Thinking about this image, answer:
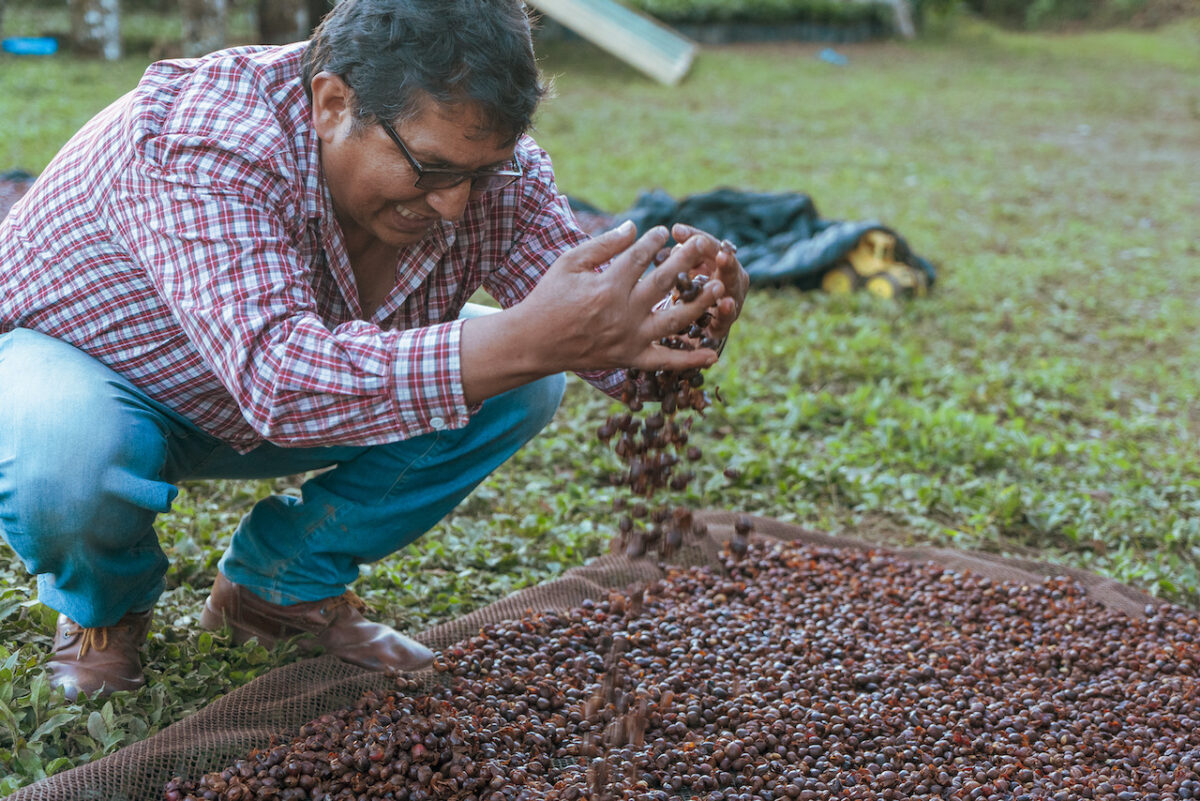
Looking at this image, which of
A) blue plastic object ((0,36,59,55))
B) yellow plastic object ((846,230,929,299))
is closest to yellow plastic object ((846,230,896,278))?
yellow plastic object ((846,230,929,299))

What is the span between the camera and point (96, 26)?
1234 centimetres

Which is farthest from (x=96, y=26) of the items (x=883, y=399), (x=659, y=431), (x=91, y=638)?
(x=659, y=431)

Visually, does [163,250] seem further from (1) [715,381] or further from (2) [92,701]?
(1) [715,381]

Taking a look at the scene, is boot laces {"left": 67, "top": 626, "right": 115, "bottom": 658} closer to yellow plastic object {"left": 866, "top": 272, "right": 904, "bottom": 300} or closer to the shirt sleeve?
the shirt sleeve

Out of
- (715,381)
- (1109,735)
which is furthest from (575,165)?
(1109,735)

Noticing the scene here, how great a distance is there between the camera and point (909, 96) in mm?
15023

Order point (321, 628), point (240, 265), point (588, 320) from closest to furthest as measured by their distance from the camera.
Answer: point (588, 320) → point (240, 265) → point (321, 628)

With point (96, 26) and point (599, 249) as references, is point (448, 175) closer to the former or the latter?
point (599, 249)

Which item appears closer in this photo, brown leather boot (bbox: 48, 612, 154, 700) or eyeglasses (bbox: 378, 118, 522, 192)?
eyeglasses (bbox: 378, 118, 522, 192)

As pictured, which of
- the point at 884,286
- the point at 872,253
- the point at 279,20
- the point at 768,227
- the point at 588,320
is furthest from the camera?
the point at 279,20

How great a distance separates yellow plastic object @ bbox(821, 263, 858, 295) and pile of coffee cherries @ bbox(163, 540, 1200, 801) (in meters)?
3.16

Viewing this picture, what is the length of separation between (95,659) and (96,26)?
11.9m

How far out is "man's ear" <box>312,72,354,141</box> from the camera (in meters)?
2.07

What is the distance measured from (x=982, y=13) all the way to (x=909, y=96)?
1322 centimetres
